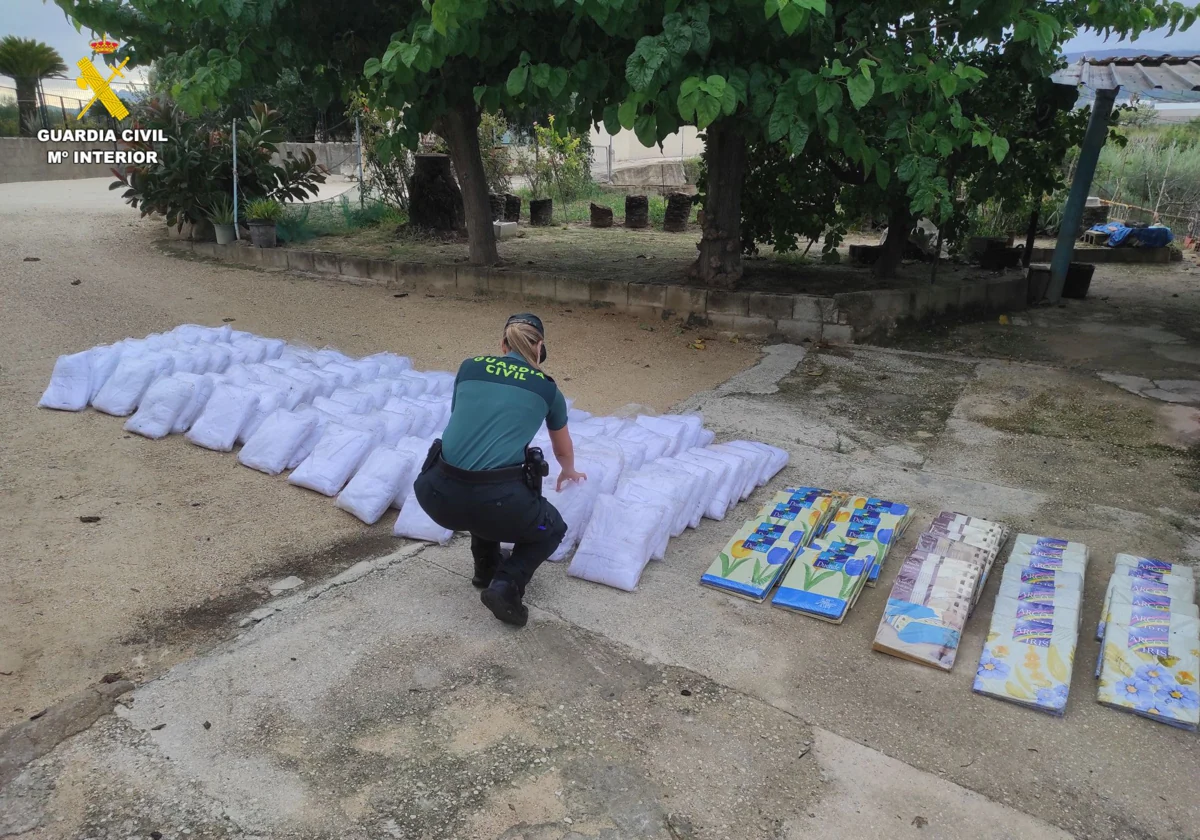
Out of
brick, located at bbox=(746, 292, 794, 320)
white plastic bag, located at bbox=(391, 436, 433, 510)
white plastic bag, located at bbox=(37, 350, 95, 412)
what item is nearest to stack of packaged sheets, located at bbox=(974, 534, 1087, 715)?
white plastic bag, located at bbox=(391, 436, 433, 510)

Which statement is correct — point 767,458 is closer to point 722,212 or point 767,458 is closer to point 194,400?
point 194,400

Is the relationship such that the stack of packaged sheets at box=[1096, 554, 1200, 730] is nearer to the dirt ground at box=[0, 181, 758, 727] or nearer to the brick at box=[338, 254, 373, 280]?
the dirt ground at box=[0, 181, 758, 727]

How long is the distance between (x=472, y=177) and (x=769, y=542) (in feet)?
23.8

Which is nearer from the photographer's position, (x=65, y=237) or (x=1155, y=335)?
(x=1155, y=335)

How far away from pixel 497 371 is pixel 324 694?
126 centimetres

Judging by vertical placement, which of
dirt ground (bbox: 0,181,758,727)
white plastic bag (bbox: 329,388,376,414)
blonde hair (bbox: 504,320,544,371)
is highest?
blonde hair (bbox: 504,320,544,371)

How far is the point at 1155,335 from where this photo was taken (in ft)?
26.6

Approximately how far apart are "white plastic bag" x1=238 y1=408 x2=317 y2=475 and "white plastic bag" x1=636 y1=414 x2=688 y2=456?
1.86 metres

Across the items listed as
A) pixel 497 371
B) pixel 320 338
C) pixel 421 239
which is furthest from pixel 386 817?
pixel 421 239

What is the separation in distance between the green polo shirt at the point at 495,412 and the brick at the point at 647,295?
215 inches

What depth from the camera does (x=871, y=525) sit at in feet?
13.1

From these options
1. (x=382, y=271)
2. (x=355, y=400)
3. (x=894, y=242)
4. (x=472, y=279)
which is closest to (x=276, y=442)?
(x=355, y=400)

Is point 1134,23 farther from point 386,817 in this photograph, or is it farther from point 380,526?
point 386,817

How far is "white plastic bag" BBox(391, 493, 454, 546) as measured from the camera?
12.8 feet
